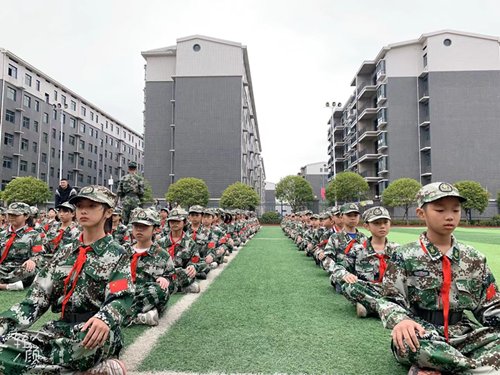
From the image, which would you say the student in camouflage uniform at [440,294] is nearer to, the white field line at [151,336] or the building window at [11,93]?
the white field line at [151,336]

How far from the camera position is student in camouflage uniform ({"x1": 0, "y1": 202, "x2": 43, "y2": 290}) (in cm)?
566

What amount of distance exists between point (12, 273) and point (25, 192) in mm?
29196

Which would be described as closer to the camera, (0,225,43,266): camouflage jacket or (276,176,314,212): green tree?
(0,225,43,266): camouflage jacket

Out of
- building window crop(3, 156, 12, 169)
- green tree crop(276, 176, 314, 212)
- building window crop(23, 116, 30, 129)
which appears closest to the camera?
building window crop(3, 156, 12, 169)

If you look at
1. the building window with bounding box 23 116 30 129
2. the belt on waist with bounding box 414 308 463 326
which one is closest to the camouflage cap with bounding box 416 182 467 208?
the belt on waist with bounding box 414 308 463 326

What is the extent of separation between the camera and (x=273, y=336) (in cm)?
361

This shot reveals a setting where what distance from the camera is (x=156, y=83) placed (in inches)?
1565

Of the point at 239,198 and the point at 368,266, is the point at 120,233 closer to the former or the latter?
the point at 368,266

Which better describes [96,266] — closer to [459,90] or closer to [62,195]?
[62,195]

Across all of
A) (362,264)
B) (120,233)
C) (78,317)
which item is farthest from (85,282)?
(120,233)

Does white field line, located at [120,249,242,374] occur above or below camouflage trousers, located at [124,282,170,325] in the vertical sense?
below

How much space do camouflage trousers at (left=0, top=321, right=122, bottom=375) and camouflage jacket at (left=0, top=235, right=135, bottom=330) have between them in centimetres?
15

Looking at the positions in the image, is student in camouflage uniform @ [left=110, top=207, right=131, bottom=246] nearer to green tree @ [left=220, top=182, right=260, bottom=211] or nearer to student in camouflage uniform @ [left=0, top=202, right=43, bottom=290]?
student in camouflage uniform @ [left=0, top=202, right=43, bottom=290]

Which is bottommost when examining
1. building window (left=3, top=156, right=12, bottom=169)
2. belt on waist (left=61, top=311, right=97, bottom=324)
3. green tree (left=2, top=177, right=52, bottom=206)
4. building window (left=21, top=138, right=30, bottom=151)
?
belt on waist (left=61, top=311, right=97, bottom=324)
